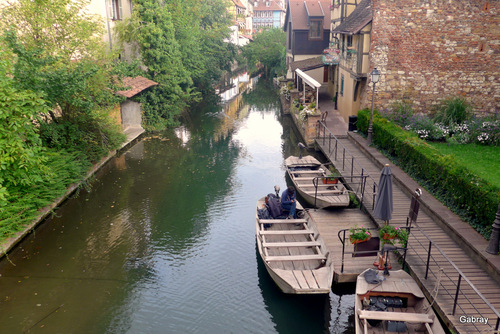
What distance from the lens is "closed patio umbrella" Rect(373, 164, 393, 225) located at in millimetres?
10984

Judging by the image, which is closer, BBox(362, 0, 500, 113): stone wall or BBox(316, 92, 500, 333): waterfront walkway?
BBox(316, 92, 500, 333): waterfront walkway

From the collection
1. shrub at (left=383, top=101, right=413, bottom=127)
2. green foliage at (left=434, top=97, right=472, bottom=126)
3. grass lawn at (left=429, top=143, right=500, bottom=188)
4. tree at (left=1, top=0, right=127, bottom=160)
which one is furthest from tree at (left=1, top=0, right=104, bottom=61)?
green foliage at (left=434, top=97, right=472, bottom=126)

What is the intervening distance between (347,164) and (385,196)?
23.9 feet

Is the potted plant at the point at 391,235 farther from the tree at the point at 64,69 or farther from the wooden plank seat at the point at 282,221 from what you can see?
the tree at the point at 64,69

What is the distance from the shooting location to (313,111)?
911 inches

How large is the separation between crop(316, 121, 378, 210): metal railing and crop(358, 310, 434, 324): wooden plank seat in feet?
18.7

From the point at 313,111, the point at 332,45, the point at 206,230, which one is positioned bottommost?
the point at 206,230

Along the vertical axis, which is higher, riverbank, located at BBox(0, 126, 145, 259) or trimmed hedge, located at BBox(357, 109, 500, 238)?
trimmed hedge, located at BBox(357, 109, 500, 238)

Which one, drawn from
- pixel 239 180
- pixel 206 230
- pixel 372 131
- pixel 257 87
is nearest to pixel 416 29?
pixel 372 131

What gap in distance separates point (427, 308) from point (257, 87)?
46779mm

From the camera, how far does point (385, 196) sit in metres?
11.0

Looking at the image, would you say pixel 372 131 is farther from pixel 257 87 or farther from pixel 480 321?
pixel 257 87

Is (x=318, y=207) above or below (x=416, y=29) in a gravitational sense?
below

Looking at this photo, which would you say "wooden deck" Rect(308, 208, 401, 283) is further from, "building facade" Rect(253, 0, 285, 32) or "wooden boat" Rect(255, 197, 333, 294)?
"building facade" Rect(253, 0, 285, 32)
